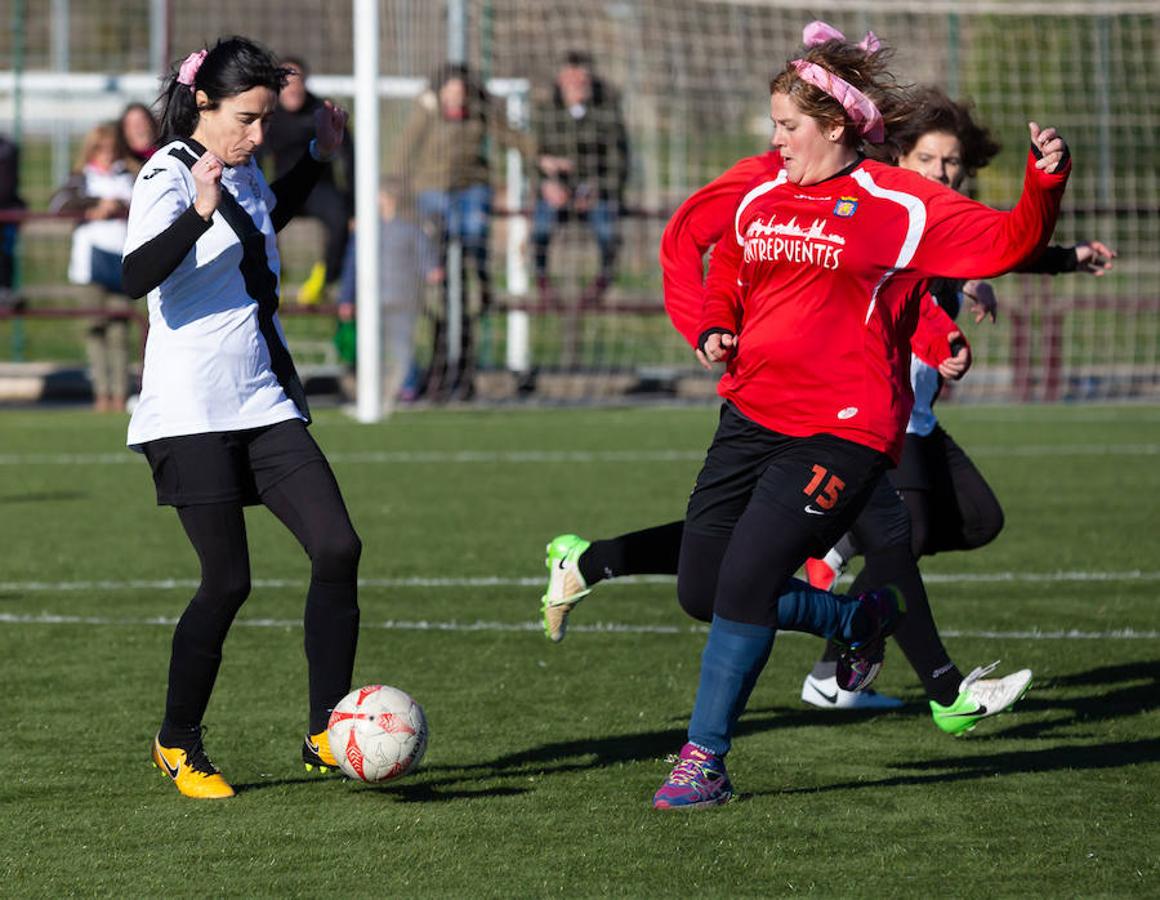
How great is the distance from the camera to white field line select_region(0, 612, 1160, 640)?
696cm

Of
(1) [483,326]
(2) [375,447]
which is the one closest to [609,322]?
(1) [483,326]

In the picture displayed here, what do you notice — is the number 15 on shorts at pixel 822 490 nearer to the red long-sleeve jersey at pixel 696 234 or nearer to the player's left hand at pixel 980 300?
the red long-sleeve jersey at pixel 696 234

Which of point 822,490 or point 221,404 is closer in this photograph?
point 822,490

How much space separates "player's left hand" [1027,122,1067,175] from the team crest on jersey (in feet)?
1.53

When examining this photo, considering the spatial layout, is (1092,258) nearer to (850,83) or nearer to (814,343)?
(850,83)

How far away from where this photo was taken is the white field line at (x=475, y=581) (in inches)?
309

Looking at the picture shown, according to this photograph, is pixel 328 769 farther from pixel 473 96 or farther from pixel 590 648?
pixel 473 96

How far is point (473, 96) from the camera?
14.9 m

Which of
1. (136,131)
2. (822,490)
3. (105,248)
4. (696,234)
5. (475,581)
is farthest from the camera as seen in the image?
(105,248)

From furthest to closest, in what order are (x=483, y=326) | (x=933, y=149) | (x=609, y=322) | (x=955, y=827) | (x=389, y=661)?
(x=609, y=322)
(x=483, y=326)
(x=389, y=661)
(x=933, y=149)
(x=955, y=827)

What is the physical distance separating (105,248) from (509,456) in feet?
14.7

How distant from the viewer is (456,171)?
15227 millimetres

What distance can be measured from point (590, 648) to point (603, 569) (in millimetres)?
1293

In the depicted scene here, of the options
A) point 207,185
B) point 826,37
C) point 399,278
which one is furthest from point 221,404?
point 399,278
